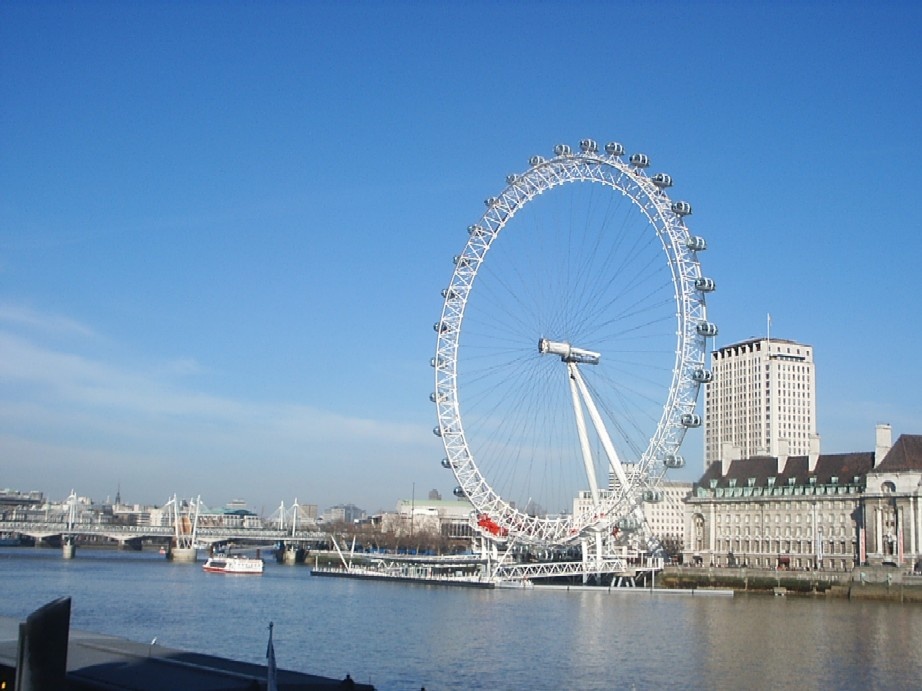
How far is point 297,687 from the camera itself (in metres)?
16.6

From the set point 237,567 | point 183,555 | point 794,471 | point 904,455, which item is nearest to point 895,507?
point 904,455

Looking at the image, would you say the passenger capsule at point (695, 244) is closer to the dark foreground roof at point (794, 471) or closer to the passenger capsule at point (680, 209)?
the passenger capsule at point (680, 209)

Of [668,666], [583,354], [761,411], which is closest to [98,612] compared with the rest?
[668,666]

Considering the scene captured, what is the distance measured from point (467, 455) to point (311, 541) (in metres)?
Answer: 64.3

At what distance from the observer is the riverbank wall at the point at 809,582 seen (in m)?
66.1

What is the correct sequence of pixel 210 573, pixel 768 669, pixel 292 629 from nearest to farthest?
pixel 768 669, pixel 292 629, pixel 210 573

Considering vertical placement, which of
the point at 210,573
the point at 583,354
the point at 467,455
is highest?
the point at 583,354

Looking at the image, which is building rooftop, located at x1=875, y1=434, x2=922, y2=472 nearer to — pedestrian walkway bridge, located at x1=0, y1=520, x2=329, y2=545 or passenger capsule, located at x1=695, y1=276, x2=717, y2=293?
passenger capsule, located at x1=695, y1=276, x2=717, y2=293

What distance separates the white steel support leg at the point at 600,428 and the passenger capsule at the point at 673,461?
14.8ft

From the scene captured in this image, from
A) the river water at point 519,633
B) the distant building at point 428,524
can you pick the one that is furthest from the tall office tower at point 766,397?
the river water at point 519,633

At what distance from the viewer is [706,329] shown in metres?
61.9

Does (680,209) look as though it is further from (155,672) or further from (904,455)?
(155,672)

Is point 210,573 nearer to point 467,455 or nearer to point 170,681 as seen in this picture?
point 467,455

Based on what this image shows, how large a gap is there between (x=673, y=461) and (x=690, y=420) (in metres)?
3.29
